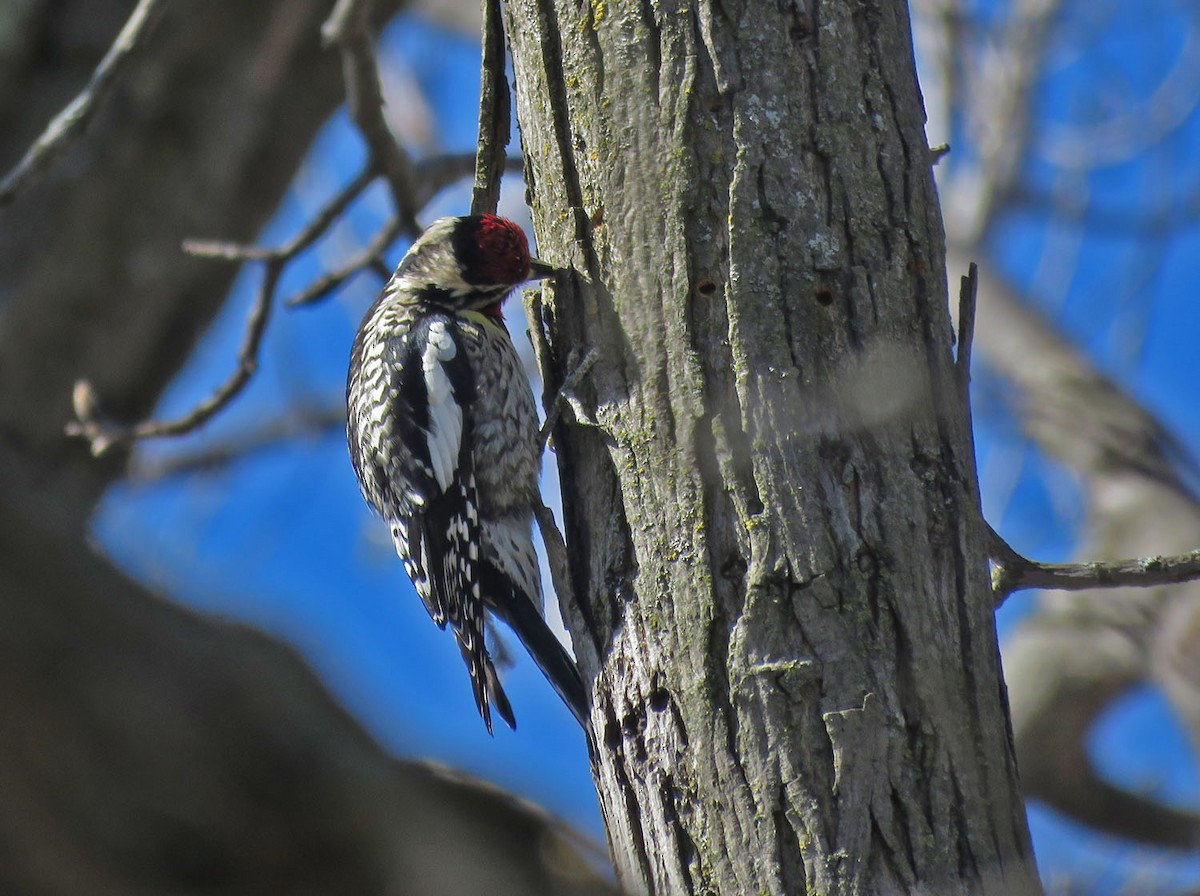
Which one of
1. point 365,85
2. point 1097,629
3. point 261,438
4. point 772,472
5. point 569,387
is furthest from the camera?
point 261,438

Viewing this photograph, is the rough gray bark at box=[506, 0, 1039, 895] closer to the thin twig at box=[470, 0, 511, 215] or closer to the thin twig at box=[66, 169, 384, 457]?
the thin twig at box=[470, 0, 511, 215]

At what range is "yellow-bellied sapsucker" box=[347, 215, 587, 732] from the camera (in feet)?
10.8

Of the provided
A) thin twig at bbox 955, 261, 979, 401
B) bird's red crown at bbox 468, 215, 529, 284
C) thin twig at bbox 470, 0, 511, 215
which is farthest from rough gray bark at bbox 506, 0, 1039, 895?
bird's red crown at bbox 468, 215, 529, 284

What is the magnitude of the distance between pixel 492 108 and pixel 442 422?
0.85 metres

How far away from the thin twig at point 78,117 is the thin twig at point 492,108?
0.78 m

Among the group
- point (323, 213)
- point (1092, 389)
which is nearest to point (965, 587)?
point (323, 213)

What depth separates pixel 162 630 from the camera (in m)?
0.74

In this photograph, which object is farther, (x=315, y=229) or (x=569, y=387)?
(x=315, y=229)

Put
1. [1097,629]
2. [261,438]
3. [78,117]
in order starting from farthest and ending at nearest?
[261,438] → [1097,629] → [78,117]

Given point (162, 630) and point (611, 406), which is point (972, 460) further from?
point (162, 630)

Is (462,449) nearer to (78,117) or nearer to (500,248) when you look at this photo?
(500,248)

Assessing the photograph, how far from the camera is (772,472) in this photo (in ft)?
6.90

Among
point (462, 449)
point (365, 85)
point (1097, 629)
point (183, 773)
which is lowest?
point (183, 773)

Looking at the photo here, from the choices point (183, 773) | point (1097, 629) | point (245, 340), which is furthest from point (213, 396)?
point (1097, 629)
